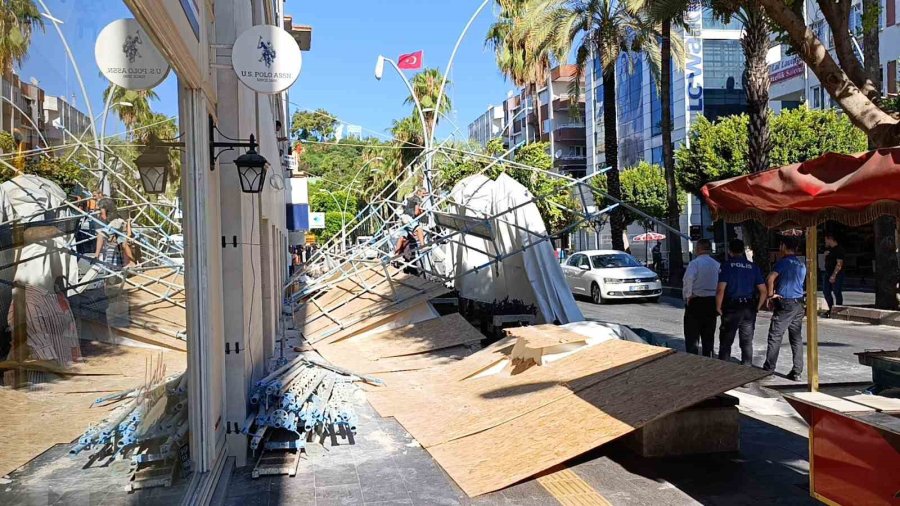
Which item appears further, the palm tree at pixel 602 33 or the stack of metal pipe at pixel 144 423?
the palm tree at pixel 602 33

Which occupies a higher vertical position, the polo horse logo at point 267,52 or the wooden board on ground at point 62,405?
the polo horse logo at point 267,52

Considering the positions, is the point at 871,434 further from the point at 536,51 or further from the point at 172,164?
the point at 536,51

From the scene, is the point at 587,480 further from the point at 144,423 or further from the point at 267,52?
the point at 267,52

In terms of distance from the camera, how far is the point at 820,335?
1432cm

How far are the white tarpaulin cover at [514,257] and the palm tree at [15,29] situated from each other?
1055 centimetres

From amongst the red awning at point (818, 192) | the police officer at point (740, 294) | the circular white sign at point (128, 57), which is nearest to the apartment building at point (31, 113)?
the circular white sign at point (128, 57)

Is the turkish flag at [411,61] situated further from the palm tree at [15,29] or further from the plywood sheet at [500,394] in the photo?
the palm tree at [15,29]

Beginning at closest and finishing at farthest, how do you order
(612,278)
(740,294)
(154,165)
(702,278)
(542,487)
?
(154,165) → (542,487) → (740,294) → (702,278) → (612,278)

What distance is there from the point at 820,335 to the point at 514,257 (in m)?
5.68

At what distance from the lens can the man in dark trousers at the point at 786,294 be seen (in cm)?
914

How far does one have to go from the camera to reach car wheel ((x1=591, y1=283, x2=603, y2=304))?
22766mm

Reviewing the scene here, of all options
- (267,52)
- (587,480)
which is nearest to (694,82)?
(267,52)

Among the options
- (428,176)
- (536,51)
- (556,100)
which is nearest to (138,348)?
(428,176)

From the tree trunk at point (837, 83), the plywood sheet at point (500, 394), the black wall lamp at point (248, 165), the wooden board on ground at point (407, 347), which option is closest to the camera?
the black wall lamp at point (248, 165)
